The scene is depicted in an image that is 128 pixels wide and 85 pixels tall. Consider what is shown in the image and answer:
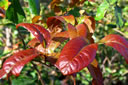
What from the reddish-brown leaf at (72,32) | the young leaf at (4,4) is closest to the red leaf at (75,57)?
the reddish-brown leaf at (72,32)

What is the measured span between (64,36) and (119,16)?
50cm

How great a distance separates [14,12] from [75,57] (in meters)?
0.55

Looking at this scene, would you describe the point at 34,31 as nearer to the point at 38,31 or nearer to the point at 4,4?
the point at 38,31

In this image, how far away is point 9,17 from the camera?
98 centimetres

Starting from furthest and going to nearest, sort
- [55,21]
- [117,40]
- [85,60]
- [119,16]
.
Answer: [119,16]
[55,21]
[117,40]
[85,60]

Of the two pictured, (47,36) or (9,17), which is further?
(9,17)

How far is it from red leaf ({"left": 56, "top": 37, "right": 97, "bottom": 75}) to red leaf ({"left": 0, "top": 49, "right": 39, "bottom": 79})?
0.41 ft

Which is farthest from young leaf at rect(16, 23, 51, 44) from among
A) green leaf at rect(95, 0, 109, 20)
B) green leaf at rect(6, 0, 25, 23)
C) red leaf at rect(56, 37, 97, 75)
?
green leaf at rect(95, 0, 109, 20)

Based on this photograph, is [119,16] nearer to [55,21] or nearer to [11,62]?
[55,21]

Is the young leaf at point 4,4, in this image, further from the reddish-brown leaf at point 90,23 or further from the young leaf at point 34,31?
the reddish-brown leaf at point 90,23

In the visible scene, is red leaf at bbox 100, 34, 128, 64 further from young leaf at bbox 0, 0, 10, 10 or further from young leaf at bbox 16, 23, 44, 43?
young leaf at bbox 0, 0, 10, 10

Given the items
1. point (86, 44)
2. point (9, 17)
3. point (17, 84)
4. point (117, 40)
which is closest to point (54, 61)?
Answer: point (86, 44)

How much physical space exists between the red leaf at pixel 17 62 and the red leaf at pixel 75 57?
0.41 feet

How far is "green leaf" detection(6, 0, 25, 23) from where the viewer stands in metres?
0.98
